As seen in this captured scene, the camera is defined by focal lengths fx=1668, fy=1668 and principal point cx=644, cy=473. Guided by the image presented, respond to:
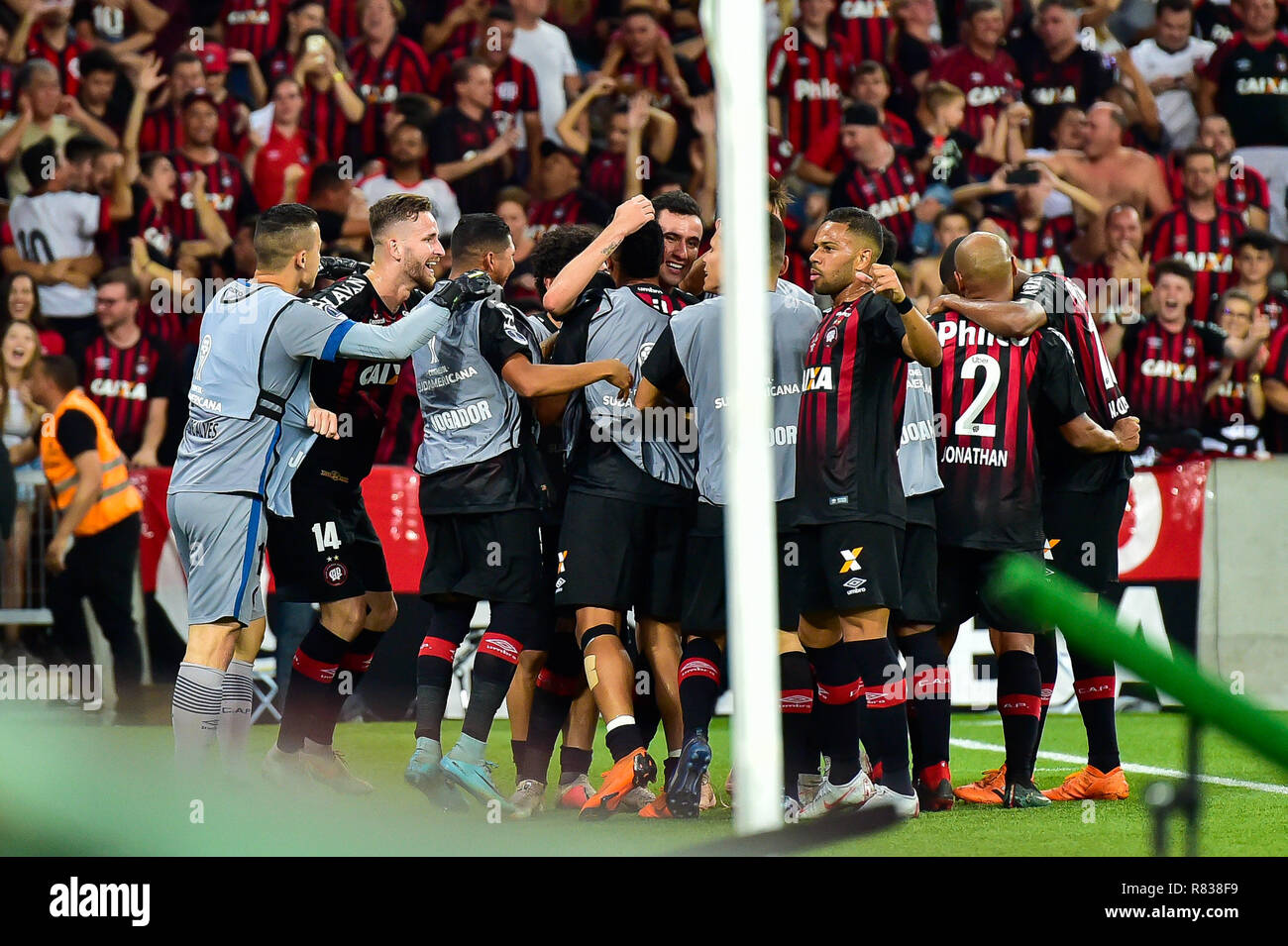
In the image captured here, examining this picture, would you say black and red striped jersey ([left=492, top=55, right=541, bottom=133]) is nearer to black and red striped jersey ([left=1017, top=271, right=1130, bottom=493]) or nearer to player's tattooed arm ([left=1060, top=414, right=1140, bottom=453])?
black and red striped jersey ([left=1017, top=271, right=1130, bottom=493])

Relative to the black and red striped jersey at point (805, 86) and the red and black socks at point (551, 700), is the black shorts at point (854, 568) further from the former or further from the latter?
the black and red striped jersey at point (805, 86)

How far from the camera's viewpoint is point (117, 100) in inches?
515

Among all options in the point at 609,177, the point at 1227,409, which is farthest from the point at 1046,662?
the point at 609,177

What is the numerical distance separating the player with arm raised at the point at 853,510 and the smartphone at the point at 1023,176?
617 cm

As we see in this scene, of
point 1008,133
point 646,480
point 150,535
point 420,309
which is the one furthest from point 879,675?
point 1008,133

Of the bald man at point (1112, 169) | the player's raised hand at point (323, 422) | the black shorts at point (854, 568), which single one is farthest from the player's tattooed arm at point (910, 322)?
the bald man at point (1112, 169)

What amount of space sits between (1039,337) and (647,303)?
1.65 m

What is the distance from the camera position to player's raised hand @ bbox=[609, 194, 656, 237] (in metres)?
6.50

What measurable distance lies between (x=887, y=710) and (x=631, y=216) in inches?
84.1

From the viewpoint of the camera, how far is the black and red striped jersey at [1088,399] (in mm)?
7121

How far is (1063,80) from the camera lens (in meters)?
13.5

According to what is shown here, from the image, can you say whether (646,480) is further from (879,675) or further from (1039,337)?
(1039,337)
